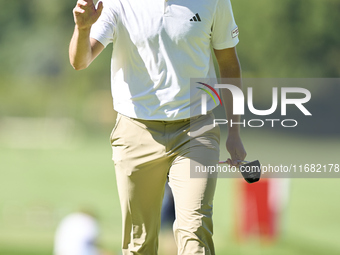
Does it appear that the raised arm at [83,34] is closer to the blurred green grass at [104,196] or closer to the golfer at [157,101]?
the golfer at [157,101]

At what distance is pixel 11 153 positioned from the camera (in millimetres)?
34031

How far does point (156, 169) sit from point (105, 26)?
35.3 inches

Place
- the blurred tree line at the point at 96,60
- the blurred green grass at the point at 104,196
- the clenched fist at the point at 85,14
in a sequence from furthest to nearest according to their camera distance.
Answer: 1. the blurred tree line at the point at 96,60
2. the blurred green grass at the point at 104,196
3. the clenched fist at the point at 85,14

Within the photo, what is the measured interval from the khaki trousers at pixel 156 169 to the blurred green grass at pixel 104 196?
5.36 metres

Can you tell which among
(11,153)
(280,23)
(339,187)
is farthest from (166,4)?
(11,153)

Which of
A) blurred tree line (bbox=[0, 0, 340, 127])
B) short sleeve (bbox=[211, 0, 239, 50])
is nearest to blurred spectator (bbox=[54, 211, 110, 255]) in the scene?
short sleeve (bbox=[211, 0, 239, 50])

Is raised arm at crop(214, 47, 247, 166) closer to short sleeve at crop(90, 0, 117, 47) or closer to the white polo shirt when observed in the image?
the white polo shirt

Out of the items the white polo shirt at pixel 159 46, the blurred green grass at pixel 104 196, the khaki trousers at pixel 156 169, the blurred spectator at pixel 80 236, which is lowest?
the blurred green grass at pixel 104 196

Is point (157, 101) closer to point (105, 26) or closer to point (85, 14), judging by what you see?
point (105, 26)

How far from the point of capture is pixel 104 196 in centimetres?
2061

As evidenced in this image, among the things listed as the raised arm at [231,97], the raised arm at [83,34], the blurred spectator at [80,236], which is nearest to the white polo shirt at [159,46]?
the raised arm at [83,34]

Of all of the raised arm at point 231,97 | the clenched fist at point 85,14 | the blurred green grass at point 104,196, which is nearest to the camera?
the clenched fist at point 85,14

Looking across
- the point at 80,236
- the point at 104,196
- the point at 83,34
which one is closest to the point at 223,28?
the point at 83,34

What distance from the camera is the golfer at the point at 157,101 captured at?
3742mm
